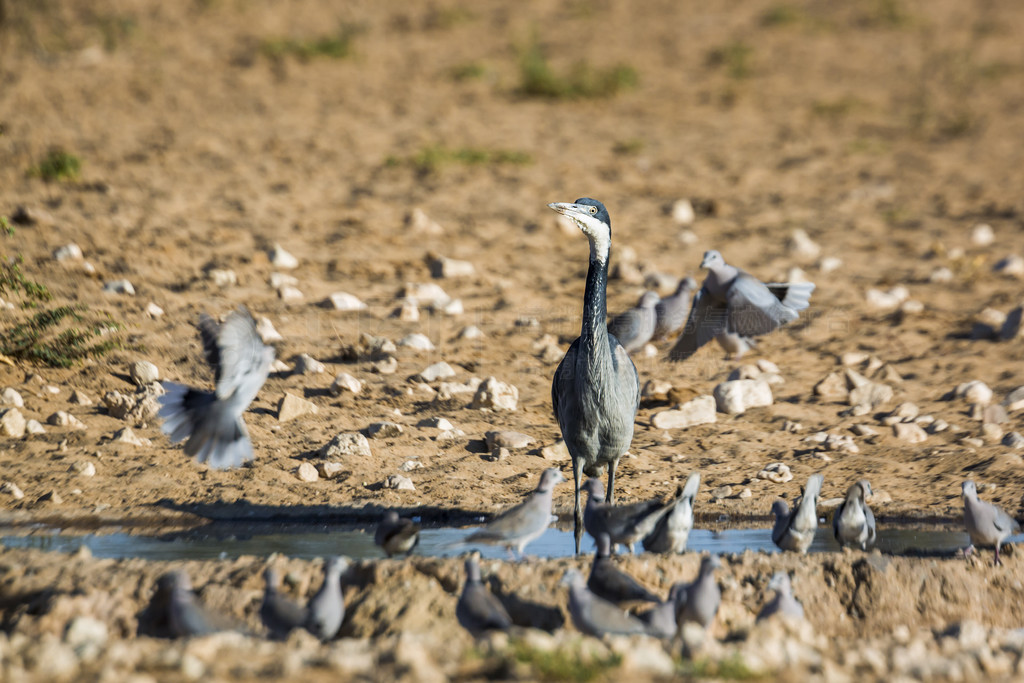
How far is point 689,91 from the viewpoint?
1648cm

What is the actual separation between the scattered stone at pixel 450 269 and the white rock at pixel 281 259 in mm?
1266

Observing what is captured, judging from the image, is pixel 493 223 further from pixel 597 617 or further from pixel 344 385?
pixel 597 617

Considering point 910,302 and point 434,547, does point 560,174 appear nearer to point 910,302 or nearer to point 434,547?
point 910,302

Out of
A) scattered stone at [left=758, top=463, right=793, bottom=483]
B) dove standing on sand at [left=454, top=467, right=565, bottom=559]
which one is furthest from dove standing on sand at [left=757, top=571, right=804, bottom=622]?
scattered stone at [left=758, top=463, right=793, bottom=483]

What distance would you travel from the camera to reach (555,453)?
7242mm

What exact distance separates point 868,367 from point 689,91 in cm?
853

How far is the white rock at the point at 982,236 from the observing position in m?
11.6

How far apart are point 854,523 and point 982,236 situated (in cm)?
714

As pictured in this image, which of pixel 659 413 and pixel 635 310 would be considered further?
pixel 635 310

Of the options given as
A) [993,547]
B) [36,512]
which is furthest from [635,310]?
[36,512]

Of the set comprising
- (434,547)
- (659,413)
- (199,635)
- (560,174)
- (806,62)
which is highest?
(806,62)

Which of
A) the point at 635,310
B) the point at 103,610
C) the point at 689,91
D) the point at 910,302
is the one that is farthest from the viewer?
the point at 689,91

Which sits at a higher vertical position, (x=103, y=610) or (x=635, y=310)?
(x=635, y=310)

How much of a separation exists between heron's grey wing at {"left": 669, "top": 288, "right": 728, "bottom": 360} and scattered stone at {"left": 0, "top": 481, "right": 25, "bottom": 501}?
4.55 m
